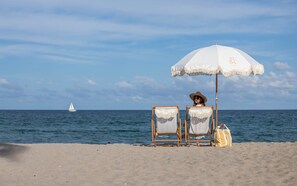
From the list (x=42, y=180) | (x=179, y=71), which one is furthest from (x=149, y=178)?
(x=179, y=71)

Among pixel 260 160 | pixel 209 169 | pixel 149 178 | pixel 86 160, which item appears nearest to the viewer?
pixel 149 178

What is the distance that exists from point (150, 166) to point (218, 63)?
3.32 meters

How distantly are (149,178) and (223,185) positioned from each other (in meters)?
1.25

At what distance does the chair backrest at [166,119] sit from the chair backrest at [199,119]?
1.15 ft

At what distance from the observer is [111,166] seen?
882cm

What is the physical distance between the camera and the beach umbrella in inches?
425

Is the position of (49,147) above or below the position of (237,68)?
below

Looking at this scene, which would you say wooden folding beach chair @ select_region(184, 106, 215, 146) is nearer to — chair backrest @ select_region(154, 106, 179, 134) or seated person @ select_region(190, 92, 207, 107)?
chair backrest @ select_region(154, 106, 179, 134)

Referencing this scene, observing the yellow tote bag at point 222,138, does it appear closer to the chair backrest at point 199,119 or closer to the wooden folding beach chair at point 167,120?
the chair backrest at point 199,119

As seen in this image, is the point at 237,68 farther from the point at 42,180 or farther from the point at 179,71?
the point at 42,180

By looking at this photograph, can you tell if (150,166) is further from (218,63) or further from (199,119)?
(218,63)

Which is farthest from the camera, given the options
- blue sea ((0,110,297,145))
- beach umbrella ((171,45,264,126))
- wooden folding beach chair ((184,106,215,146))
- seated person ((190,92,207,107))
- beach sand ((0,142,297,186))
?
blue sea ((0,110,297,145))

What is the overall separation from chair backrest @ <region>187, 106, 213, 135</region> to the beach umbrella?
0.84m

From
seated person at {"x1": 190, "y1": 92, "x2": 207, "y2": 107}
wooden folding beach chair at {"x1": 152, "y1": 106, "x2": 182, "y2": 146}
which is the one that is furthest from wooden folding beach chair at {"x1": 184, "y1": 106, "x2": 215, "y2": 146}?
seated person at {"x1": 190, "y1": 92, "x2": 207, "y2": 107}
